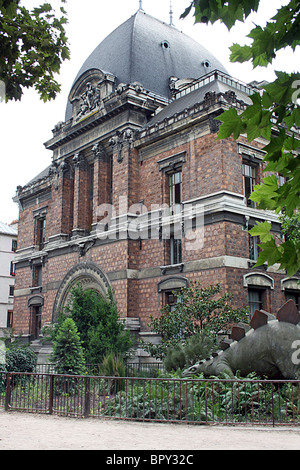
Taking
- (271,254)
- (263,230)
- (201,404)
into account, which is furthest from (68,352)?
(271,254)

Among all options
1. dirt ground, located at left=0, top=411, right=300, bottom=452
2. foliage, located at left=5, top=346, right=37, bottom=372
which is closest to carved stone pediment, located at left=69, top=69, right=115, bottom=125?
foliage, located at left=5, top=346, right=37, bottom=372

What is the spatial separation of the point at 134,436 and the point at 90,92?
2291 cm

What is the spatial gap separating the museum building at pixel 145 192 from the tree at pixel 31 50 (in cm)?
1071

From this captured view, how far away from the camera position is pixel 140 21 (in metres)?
30.5

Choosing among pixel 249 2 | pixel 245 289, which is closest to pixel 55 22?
pixel 249 2

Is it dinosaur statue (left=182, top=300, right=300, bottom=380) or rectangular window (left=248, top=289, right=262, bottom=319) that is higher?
rectangular window (left=248, top=289, right=262, bottom=319)

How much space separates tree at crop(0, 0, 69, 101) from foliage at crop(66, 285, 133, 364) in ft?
41.4

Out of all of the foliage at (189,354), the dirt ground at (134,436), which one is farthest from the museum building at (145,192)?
the dirt ground at (134,436)

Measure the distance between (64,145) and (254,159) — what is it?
1265 centimetres

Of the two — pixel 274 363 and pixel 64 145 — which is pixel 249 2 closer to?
pixel 274 363

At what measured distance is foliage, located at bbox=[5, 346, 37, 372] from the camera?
691 inches

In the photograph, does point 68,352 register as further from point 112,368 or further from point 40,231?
point 40,231

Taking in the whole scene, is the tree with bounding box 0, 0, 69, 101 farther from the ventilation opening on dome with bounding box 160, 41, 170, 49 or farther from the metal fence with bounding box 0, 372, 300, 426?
the ventilation opening on dome with bounding box 160, 41, 170, 49

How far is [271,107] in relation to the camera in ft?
12.6
